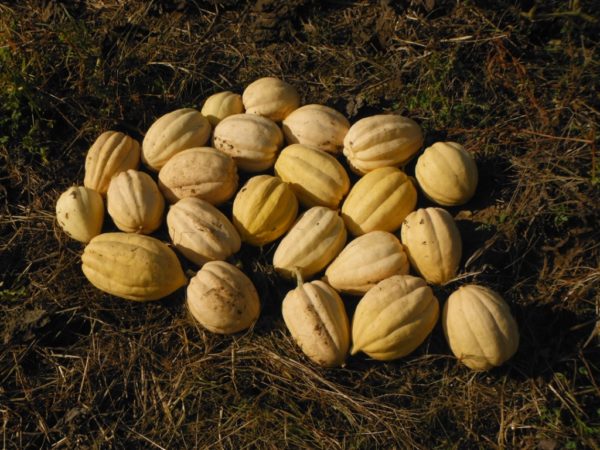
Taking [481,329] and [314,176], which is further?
[314,176]

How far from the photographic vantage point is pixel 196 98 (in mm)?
5316

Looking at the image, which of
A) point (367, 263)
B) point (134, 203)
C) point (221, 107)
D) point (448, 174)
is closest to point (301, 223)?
point (367, 263)

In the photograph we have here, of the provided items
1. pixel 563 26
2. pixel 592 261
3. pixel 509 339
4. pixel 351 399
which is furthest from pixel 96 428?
pixel 563 26

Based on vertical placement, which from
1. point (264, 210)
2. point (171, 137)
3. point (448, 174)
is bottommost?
point (264, 210)

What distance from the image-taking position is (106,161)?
4.56 meters

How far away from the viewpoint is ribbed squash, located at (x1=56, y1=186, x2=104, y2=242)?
4.30m

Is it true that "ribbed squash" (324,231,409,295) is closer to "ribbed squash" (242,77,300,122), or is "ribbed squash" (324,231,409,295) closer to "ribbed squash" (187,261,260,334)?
"ribbed squash" (187,261,260,334)

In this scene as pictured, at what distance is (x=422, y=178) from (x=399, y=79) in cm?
116

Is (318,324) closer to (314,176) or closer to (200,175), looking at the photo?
(314,176)

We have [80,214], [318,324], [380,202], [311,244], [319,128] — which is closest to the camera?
[318,324]

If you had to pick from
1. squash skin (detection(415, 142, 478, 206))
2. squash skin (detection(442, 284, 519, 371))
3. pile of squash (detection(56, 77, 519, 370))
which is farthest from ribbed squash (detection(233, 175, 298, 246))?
squash skin (detection(442, 284, 519, 371))

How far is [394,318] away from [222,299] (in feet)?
3.59

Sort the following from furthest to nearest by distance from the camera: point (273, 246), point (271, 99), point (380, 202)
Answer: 1. point (271, 99)
2. point (273, 246)
3. point (380, 202)

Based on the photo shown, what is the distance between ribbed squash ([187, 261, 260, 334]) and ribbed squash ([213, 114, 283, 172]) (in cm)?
96
